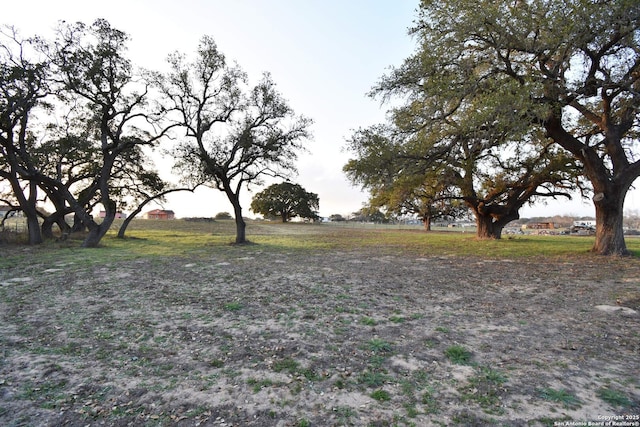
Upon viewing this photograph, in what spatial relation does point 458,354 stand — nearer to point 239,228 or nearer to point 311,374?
point 311,374

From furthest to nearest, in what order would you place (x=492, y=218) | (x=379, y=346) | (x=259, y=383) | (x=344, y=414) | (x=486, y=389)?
1. (x=492, y=218)
2. (x=379, y=346)
3. (x=259, y=383)
4. (x=486, y=389)
5. (x=344, y=414)

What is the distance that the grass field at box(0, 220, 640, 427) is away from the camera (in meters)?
2.57

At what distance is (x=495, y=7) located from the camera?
897 cm

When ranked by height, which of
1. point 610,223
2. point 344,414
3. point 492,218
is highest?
point 492,218

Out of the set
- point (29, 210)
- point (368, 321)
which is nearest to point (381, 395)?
point (368, 321)

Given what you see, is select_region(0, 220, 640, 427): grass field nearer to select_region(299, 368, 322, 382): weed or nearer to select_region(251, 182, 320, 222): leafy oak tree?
select_region(299, 368, 322, 382): weed

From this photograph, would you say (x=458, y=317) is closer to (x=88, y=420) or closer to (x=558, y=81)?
(x=88, y=420)

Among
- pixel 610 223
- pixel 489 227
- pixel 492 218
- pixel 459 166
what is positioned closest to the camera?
pixel 610 223

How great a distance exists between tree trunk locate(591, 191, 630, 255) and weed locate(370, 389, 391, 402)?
540 inches

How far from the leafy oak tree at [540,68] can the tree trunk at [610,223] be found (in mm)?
29

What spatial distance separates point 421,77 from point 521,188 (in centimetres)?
1256

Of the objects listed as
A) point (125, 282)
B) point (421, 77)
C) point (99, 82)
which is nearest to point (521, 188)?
point (421, 77)

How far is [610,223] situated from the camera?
11883 mm

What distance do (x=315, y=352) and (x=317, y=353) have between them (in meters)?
0.04
